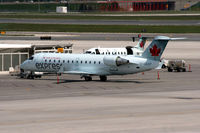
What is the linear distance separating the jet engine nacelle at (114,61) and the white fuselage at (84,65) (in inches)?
10.5

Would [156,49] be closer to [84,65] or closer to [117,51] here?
[84,65]

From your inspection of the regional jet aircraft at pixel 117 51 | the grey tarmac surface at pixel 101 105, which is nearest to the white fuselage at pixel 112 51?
the regional jet aircraft at pixel 117 51

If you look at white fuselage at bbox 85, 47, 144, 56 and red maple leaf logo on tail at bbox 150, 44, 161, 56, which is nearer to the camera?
red maple leaf logo on tail at bbox 150, 44, 161, 56

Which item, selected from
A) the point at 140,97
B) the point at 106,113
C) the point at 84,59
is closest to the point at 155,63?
the point at 84,59

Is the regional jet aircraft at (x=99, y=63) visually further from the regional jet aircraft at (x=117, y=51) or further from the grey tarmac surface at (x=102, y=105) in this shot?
the regional jet aircraft at (x=117, y=51)

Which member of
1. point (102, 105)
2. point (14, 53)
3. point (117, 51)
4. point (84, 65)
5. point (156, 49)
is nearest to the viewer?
point (102, 105)

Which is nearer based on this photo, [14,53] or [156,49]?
[156,49]

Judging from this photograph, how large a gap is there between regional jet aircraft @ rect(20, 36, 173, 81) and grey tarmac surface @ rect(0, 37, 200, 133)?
130 centimetres

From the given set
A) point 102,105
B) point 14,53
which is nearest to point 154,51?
point 102,105

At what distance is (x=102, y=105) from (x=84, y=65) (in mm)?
20039

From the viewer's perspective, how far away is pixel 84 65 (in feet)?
193

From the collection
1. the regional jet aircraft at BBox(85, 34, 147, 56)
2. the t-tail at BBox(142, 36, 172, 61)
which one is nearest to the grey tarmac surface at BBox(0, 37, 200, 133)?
the t-tail at BBox(142, 36, 172, 61)

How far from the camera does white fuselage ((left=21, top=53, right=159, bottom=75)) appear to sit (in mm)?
55812

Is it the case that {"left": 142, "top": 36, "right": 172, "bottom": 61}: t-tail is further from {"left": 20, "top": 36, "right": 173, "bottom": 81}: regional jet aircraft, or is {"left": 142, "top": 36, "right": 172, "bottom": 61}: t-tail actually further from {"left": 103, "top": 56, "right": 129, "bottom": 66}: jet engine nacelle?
{"left": 103, "top": 56, "right": 129, "bottom": 66}: jet engine nacelle
